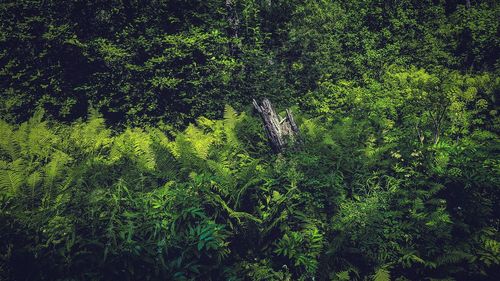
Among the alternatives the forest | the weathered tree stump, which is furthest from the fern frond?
the weathered tree stump

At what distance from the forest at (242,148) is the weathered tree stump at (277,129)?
0.39 feet

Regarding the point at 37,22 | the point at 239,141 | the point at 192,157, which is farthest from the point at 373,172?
the point at 37,22

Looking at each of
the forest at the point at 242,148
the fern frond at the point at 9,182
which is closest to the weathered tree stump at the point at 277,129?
the forest at the point at 242,148

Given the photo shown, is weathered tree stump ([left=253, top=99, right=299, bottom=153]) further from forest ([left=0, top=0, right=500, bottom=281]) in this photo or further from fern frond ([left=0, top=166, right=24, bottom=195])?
fern frond ([left=0, top=166, right=24, bottom=195])

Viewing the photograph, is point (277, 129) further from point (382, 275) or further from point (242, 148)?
point (382, 275)

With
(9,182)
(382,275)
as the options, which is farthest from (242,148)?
(9,182)

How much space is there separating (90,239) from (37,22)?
Answer: 6.33 m

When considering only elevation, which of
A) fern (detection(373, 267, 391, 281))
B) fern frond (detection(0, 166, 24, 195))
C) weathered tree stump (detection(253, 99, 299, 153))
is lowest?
fern (detection(373, 267, 391, 281))

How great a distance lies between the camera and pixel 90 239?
3.32 meters

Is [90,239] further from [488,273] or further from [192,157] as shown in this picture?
[488,273]

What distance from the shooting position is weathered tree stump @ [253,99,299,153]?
5195 mm

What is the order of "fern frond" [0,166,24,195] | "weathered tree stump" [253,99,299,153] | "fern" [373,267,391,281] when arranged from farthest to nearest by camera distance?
"weathered tree stump" [253,99,299,153] < "fern" [373,267,391,281] < "fern frond" [0,166,24,195]

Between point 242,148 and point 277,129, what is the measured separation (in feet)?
2.20

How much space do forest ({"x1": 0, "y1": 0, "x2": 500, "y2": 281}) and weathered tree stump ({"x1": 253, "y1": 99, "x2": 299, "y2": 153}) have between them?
0.39 ft
